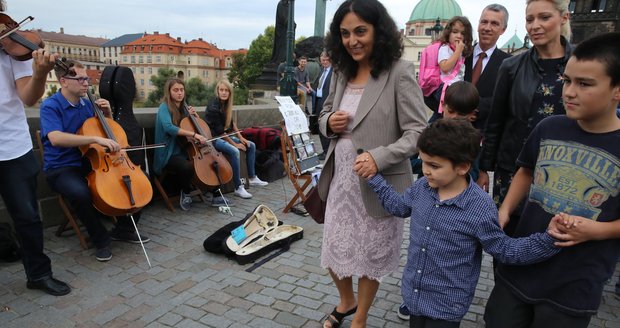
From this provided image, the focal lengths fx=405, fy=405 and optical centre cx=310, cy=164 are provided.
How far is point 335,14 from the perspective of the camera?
2.25 metres

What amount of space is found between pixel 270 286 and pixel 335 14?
2.21 meters

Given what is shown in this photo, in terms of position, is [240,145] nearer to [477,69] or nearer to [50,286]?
[50,286]

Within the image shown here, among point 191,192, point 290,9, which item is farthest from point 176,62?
point 191,192

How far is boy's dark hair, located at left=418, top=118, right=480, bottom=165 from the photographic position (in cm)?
176

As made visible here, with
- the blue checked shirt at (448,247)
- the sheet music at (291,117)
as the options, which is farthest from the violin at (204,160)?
the blue checked shirt at (448,247)

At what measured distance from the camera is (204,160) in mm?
5043

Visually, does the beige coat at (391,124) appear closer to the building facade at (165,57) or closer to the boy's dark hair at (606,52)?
the boy's dark hair at (606,52)

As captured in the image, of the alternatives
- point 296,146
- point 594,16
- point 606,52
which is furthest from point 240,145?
point 594,16

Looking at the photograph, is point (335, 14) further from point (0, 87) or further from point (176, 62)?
point (176, 62)

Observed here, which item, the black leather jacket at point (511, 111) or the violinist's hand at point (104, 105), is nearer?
the black leather jacket at point (511, 111)

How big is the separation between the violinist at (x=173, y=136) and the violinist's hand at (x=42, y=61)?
2.20 m

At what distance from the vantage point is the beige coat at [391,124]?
82.7 inches

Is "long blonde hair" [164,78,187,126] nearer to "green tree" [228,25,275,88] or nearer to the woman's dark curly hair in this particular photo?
the woman's dark curly hair

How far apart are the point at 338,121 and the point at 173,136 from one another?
10.7ft
